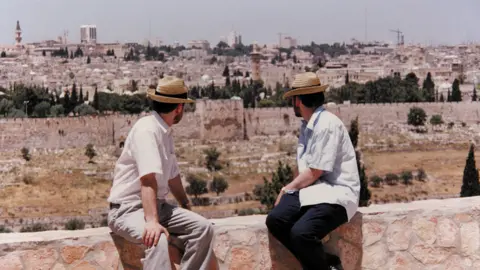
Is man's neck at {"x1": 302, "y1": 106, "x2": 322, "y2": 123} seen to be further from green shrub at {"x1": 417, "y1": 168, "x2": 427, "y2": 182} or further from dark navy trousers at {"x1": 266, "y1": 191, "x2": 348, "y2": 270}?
green shrub at {"x1": 417, "y1": 168, "x2": 427, "y2": 182}

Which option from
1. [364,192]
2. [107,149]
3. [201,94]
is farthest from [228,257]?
[201,94]

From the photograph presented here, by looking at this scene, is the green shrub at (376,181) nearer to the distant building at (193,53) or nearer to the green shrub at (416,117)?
the green shrub at (416,117)

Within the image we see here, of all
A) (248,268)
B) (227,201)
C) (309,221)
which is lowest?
(227,201)

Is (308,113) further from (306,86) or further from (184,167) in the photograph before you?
(184,167)

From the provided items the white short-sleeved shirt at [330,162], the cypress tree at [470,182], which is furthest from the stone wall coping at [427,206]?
the cypress tree at [470,182]

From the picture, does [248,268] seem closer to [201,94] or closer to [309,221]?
[309,221]

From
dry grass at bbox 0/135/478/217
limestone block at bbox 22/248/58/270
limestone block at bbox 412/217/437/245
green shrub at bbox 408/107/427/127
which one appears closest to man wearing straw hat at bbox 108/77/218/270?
limestone block at bbox 22/248/58/270
